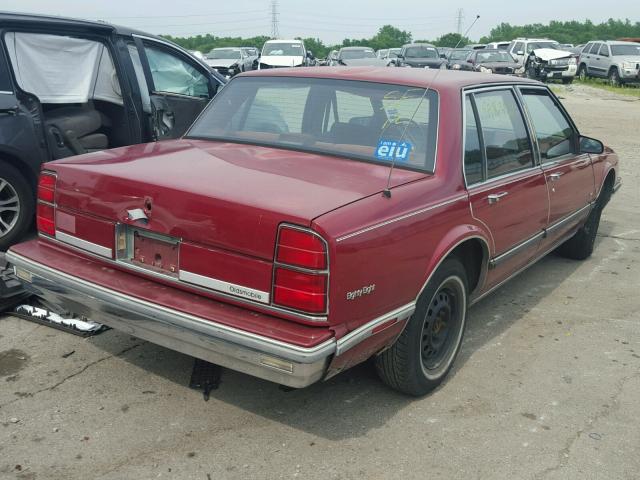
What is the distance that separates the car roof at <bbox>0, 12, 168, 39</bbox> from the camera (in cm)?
536

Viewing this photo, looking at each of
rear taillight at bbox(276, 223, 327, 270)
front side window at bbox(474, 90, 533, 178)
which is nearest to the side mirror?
front side window at bbox(474, 90, 533, 178)

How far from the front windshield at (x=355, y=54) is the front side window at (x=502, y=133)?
20460 millimetres

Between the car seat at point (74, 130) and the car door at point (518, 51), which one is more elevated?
the car door at point (518, 51)

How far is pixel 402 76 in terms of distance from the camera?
3.93 meters

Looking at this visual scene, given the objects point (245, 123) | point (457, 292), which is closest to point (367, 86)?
point (245, 123)

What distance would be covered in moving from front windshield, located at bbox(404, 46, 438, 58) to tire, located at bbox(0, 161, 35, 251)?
820 inches

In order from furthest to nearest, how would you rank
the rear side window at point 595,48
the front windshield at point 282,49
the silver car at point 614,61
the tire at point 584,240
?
the rear side window at point 595,48 → the silver car at point 614,61 → the front windshield at point 282,49 → the tire at point 584,240

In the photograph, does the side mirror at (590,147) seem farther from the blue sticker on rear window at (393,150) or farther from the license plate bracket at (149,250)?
the license plate bracket at (149,250)

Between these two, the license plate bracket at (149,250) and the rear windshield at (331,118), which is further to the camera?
the rear windshield at (331,118)

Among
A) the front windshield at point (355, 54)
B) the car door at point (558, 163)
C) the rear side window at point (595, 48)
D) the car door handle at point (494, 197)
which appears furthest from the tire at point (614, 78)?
the car door handle at point (494, 197)

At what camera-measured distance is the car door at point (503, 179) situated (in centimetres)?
375

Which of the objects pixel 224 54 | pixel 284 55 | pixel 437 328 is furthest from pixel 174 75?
pixel 224 54

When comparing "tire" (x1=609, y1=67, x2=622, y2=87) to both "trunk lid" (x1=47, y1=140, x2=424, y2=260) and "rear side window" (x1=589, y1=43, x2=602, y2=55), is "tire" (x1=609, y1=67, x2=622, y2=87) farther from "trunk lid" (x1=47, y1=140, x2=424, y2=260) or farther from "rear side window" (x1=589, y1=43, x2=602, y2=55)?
"trunk lid" (x1=47, y1=140, x2=424, y2=260)

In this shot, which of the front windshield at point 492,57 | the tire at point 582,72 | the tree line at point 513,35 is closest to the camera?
the front windshield at point 492,57
